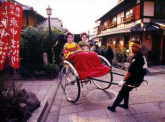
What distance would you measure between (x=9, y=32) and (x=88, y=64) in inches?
94.0

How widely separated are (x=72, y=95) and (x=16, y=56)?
227cm

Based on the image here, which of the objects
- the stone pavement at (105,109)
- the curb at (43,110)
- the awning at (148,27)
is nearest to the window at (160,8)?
the awning at (148,27)

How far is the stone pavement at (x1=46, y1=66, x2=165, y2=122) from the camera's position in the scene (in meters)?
4.50

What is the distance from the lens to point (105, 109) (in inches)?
200

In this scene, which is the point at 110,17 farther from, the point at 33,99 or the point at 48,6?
the point at 33,99

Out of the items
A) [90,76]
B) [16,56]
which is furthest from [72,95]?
[16,56]

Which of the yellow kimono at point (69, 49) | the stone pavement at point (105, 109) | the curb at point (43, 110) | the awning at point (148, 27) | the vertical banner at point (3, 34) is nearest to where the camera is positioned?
the curb at point (43, 110)

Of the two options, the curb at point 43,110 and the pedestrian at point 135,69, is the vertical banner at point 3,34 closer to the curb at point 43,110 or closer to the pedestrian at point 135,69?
the curb at point 43,110

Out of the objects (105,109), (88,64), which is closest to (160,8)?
(88,64)

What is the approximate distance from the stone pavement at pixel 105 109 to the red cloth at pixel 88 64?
906 mm

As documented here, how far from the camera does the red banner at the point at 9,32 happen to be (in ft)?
15.4

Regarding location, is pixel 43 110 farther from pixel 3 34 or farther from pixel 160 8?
pixel 160 8

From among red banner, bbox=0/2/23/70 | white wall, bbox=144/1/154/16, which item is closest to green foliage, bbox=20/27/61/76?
red banner, bbox=0/2/23/70

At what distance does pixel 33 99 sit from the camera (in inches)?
197
